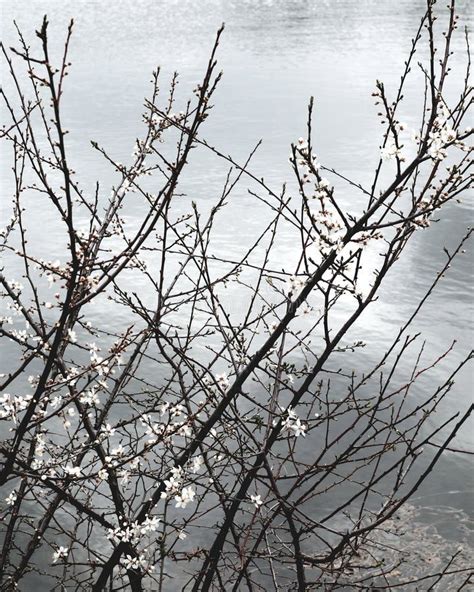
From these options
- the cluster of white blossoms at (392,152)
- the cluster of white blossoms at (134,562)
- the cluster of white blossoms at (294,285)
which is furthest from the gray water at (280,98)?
the cluster of white blossoms at (392,152)

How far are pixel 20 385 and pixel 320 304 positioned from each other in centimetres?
522

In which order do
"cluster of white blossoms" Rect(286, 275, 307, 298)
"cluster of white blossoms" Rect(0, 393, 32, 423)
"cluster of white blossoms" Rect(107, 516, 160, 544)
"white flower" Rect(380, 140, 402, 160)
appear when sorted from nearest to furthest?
"white flower" Rect(380, 140, 402, 160)
"cluster of white blossoms" Rect(0, 393, 32, 423)
"cluster of white blossoms" Rect(286, 275, 307, 298)
"cluster of white blossoms" Rect(107, 516, 160, 544)

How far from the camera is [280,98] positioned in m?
25.3

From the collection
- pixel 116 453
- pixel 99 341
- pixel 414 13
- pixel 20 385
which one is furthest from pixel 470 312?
pixel 414 13

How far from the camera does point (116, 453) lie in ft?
13.0

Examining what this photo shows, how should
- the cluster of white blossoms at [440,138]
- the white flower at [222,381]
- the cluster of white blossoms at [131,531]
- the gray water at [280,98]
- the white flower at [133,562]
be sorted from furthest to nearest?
the gray water at [280,98]
the white flower at [222,381]
the white flower at [133,562]
the cluster of white blossoms at [131,531]
the cluster of white blossoms at [440,138]

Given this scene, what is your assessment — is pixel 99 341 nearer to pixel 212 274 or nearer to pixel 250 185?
pixel 212 274

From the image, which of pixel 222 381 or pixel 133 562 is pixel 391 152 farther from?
pixel 133 562

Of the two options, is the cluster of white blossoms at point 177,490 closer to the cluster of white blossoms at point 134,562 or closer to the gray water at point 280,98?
the cluster of white blossoms at point 134,562

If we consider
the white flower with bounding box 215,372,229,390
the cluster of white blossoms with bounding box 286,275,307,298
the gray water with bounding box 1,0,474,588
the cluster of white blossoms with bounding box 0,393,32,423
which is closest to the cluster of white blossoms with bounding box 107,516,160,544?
the cluster of white blossoms with bounding box 0,393,32,423

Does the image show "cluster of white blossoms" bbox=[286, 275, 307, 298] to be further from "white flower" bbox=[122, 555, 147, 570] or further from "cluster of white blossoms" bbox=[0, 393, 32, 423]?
"white flower" bbox=[122, 555, 147, 570]

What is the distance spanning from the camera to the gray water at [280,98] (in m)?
12.2

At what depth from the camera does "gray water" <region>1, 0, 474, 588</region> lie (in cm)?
1216

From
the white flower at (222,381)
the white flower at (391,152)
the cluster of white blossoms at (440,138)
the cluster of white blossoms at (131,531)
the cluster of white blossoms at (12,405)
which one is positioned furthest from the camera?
the white flower at (222,381)
